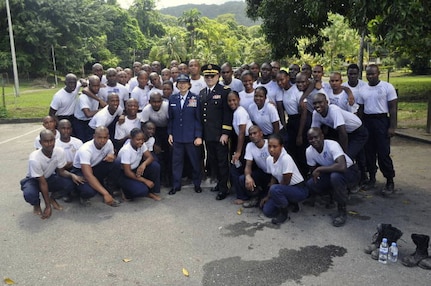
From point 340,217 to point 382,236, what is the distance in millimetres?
819

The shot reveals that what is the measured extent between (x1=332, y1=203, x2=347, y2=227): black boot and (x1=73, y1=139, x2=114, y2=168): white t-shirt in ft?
10.4

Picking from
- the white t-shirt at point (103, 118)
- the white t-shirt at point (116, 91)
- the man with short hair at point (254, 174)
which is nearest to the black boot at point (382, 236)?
the man with short hair at point (254, 174)

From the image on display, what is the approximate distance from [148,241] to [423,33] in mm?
3708

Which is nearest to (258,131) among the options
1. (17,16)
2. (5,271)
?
(5,271)

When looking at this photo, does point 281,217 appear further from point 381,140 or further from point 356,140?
point 381,140

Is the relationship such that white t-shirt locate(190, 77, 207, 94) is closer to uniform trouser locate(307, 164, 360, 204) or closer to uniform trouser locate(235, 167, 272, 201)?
uniform trouser locate(235, 167, 272, 201)

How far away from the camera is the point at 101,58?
53.9 m

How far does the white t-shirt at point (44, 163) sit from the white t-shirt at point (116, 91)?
79.7 inches

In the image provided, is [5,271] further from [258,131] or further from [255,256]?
[258,131]

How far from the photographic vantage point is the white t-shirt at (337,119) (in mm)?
5054

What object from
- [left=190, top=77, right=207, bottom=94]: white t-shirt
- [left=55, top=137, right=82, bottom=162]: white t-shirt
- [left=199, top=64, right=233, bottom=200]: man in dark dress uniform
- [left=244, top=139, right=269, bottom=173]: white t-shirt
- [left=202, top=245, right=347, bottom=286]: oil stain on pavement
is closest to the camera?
[left=202, top=245, right=347, bottom=286]: oil stain on pavement

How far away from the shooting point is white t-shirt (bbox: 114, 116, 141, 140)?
6.14m

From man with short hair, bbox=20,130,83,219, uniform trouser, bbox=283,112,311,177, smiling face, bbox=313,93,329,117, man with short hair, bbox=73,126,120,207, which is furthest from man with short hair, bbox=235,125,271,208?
man with short hair, bbox=20,130,83,219

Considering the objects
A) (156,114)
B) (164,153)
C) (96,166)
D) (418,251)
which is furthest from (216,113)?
(418,251)
